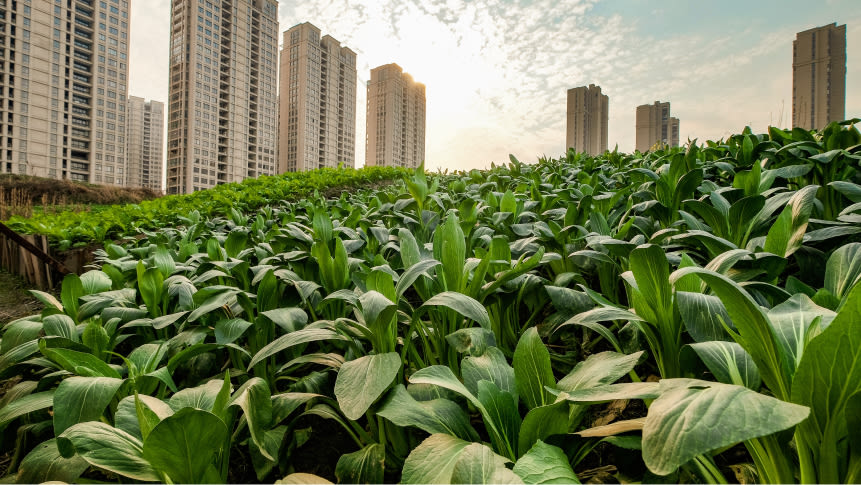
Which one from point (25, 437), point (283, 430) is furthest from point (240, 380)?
point (25, 437)

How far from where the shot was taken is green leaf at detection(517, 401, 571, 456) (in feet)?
2.18

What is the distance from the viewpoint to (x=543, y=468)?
58cm

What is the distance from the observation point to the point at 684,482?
2.13 ft

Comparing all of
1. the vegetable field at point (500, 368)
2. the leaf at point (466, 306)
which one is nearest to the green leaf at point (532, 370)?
the vegetable field at point (500, 368)

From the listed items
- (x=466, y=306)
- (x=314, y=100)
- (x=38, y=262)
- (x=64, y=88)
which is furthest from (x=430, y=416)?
(x=314, y=100)

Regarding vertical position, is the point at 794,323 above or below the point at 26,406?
above

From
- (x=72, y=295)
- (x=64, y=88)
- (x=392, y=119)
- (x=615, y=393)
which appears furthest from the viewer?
(x=392, y=119)

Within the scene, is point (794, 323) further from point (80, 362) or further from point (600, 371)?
point (80, 362)

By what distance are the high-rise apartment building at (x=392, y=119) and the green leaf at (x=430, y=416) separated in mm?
54893

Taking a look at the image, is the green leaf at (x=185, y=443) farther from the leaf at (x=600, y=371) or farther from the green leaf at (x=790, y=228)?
the green leaf at (x=790, y=228)

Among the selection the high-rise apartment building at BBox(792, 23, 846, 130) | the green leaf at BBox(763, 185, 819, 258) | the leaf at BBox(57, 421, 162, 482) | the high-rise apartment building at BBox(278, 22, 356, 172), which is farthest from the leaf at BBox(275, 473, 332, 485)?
the high-rise apartment building at BBox(278, 22, 356, 172)

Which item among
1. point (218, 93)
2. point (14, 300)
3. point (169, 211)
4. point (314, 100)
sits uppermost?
point (314, 100)

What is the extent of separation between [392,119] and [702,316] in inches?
2334

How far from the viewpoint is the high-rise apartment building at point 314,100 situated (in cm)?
6631
